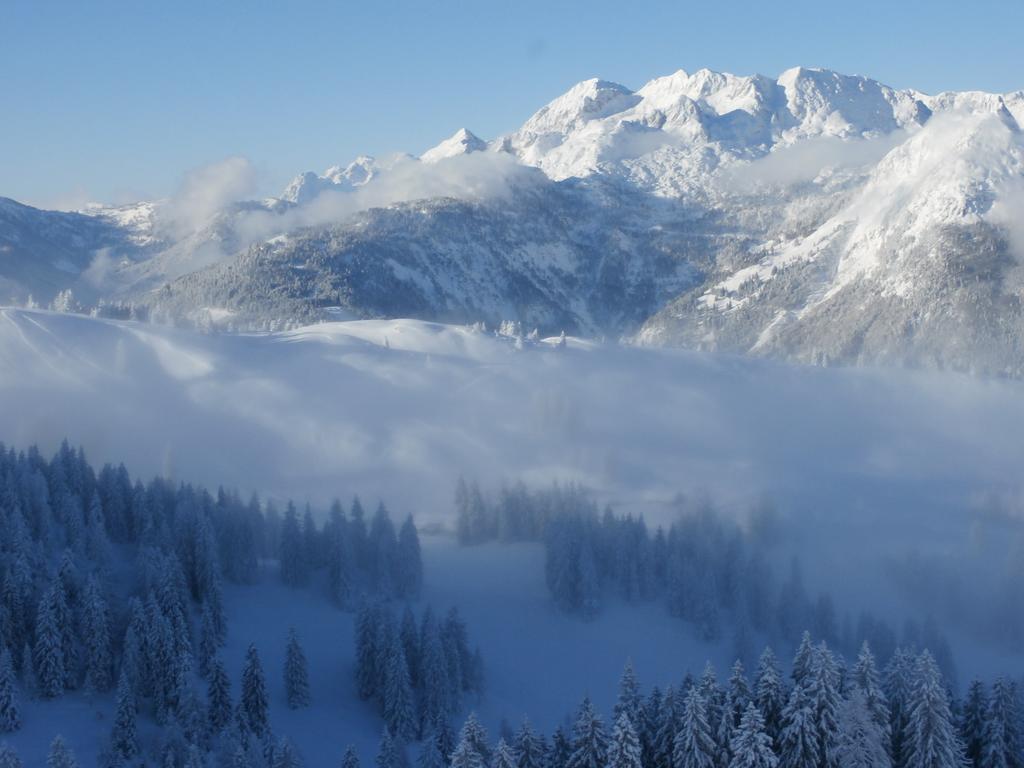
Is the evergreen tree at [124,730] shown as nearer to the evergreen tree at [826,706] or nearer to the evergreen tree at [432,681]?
the evergreen tree at [432,681]

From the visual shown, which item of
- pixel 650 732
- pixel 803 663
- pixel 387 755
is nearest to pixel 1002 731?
pixel 803 663

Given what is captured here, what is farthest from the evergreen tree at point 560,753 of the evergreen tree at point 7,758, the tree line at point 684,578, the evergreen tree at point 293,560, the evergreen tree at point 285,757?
the evergreen tree at point 293,560

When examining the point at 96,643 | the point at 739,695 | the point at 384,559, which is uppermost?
the point at 739,695

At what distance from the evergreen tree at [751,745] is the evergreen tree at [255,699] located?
1568 inches

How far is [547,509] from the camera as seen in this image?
132m

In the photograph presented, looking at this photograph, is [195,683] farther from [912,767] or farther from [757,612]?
[757,612]

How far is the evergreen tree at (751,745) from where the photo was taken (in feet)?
146

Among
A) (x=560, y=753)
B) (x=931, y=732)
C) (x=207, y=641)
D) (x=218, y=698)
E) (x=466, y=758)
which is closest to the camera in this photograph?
(x=931, y=732)

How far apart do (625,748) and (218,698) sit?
37133 millimetres

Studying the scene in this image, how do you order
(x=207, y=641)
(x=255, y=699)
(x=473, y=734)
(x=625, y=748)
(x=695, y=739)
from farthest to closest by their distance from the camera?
(x=207, y=641) < (x=255, y=699) < (x=473, y=734) < (x=625, y=748) < (x=695, y=739)

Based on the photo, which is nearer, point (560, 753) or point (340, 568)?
point (560, 753)

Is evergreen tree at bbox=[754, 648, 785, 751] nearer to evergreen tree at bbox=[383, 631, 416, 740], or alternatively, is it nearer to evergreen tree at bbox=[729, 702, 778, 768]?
evergreen tree at bbox=[729, 702, 778, 768]

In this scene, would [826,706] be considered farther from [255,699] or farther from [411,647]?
[411,647]

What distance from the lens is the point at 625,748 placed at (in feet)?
151
